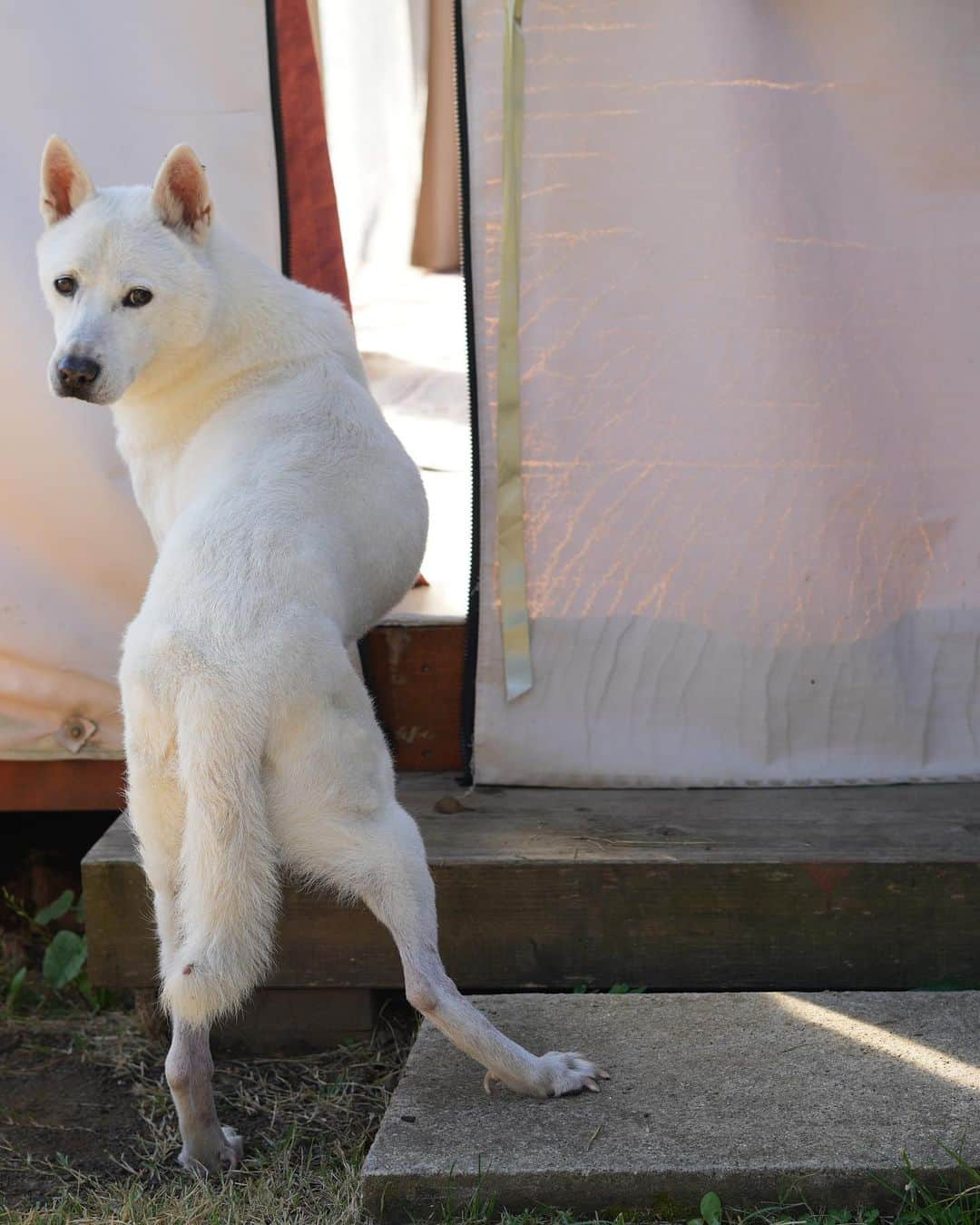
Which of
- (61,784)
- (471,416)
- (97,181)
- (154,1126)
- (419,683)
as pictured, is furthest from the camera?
(61,784)

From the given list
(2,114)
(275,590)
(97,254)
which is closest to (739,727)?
(275,590)

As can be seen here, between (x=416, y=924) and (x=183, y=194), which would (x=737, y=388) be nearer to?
(x=183, y=194)

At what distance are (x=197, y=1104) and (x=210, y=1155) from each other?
0.45 ft

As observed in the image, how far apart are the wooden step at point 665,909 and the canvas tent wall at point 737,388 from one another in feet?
0.92

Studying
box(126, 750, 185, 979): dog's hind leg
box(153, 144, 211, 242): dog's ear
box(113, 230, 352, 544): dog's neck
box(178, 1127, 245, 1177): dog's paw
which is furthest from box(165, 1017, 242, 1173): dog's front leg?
box(153, 144, 211, 242): dog's ear

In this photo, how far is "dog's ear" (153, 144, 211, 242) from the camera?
2.73 m

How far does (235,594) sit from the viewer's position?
228cm

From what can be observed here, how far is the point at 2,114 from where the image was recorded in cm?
343

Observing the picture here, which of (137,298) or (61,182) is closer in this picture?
(137,298)

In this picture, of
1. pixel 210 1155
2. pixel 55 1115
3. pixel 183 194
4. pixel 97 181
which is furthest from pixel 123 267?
pixel 55 1115

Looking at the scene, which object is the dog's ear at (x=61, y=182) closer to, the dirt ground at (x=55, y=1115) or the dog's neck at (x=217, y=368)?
the dog's neck at (x=217, y=368)

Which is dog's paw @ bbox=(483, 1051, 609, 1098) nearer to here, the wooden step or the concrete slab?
the concrete slab

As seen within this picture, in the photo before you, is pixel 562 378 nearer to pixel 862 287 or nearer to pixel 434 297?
pixel 862 287

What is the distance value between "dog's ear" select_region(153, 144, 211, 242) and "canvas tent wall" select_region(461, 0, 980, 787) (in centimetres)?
72
